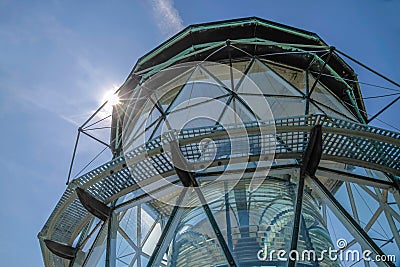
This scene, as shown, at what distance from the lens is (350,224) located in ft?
18.6

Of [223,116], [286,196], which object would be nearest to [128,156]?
[223,116]

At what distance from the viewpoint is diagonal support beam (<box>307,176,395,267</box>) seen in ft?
18.0

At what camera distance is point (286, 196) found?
634 cm

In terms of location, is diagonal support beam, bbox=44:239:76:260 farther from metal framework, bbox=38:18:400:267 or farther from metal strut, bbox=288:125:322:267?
metal strut, bbox=288:125:322:267

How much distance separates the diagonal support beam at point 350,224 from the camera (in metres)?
5.49

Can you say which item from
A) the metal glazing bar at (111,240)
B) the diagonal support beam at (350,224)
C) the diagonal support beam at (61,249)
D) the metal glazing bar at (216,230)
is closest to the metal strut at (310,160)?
the diagonal support beam at (350,224)

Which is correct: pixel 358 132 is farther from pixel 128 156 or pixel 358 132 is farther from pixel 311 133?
pixel 128 156

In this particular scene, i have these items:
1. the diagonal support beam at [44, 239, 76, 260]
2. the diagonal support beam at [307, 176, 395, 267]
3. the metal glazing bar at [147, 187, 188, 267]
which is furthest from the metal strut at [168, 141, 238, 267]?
the diagonal support beam at [44, 239, 76, 260]

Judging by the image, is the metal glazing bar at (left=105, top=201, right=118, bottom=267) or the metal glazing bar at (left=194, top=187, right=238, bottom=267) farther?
the metal glazing bar at (left=105, top=201, right=118, bottom=267)

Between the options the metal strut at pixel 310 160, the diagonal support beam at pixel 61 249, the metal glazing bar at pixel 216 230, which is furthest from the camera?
the diagonal support beam at pixel 61 249

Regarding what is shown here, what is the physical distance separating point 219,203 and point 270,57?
356cm

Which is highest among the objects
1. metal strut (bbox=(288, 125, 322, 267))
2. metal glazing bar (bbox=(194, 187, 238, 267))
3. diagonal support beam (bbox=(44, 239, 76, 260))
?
metal strut (bbox=(288, 125, 322, 267))

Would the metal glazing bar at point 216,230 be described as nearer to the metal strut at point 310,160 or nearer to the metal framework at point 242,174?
the metal framework at point 242,174

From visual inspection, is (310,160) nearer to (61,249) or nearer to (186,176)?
(186,176)
